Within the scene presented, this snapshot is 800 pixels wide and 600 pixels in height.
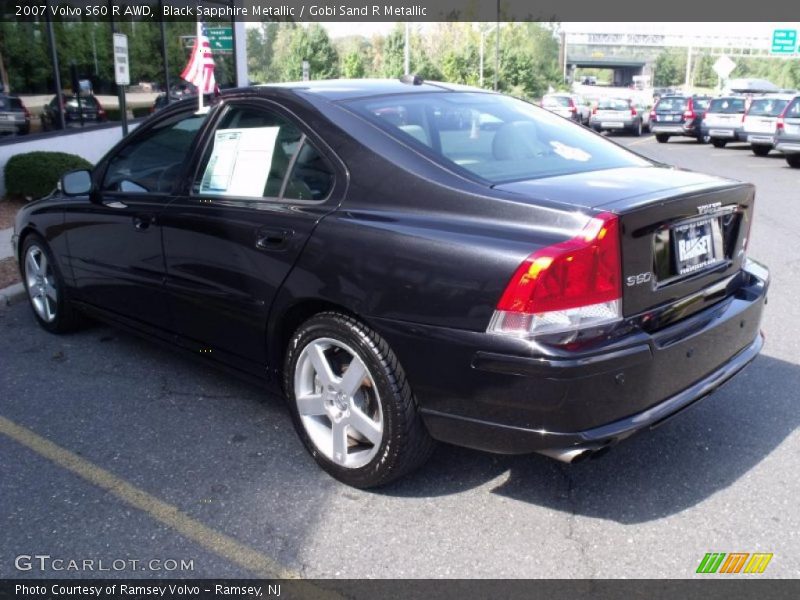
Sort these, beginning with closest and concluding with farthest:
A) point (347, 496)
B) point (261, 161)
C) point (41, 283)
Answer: point (347, 496), point (261, 161), point (41, 283)

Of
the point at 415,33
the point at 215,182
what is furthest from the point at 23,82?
the point at 415,33

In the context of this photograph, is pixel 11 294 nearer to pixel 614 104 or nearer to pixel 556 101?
pixel 614 104

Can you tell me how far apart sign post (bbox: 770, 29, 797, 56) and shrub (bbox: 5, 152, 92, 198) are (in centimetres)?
4824

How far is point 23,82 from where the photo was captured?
11258 millimetres

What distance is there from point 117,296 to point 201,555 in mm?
2110

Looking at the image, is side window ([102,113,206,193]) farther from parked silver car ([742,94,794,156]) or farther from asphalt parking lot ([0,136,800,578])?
parked silver car ([742,94,794,156])

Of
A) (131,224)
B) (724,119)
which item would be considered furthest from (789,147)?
(131,224)

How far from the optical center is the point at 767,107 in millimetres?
20391

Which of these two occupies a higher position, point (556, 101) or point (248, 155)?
point (248, 155)

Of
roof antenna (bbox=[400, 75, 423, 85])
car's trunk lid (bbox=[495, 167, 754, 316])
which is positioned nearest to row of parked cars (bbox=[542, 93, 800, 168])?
roof antenna (bbox=[400, 75, 423, 85])

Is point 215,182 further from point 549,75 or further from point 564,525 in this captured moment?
point 549,75

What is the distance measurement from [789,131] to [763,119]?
314 centimetres

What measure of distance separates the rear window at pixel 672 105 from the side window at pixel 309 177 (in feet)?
85.1

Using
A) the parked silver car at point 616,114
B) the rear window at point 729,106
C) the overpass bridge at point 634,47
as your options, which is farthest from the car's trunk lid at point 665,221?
the overpass bridge at point 634,47
